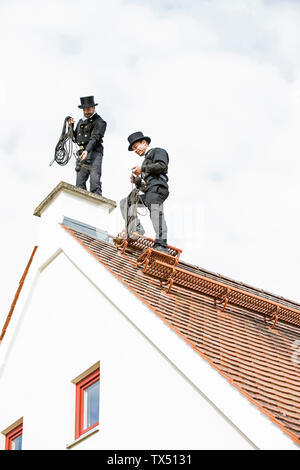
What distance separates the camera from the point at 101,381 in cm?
941

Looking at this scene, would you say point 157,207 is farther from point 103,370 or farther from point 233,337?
point 103,370

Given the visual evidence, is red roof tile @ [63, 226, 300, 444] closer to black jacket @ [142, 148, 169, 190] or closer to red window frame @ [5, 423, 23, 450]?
black jacket @ [142, 148, 169, 190]

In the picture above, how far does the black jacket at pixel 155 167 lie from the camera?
11617 mm

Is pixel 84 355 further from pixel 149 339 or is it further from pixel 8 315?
pixel 8 315

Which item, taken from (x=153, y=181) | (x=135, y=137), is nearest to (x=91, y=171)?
(x=135, y=137)

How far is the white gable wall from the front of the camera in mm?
7875

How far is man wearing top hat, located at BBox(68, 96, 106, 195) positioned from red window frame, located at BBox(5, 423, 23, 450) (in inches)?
165

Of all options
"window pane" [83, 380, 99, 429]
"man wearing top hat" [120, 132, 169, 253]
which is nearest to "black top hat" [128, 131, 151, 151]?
"man wearing top hat" [120, 132, 169, 253]

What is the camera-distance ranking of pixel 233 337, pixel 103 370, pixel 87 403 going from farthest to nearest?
pixel 87 403 → pixel 103 370 → pixel 233 337

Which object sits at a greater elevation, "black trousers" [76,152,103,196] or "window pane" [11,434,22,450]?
"black trousers" [76,152,103,196]

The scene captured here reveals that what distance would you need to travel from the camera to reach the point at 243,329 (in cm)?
996

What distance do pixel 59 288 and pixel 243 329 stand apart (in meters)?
2.78

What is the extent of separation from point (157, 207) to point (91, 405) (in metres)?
3.10

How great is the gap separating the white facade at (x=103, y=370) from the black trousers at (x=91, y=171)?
755 millimetres
